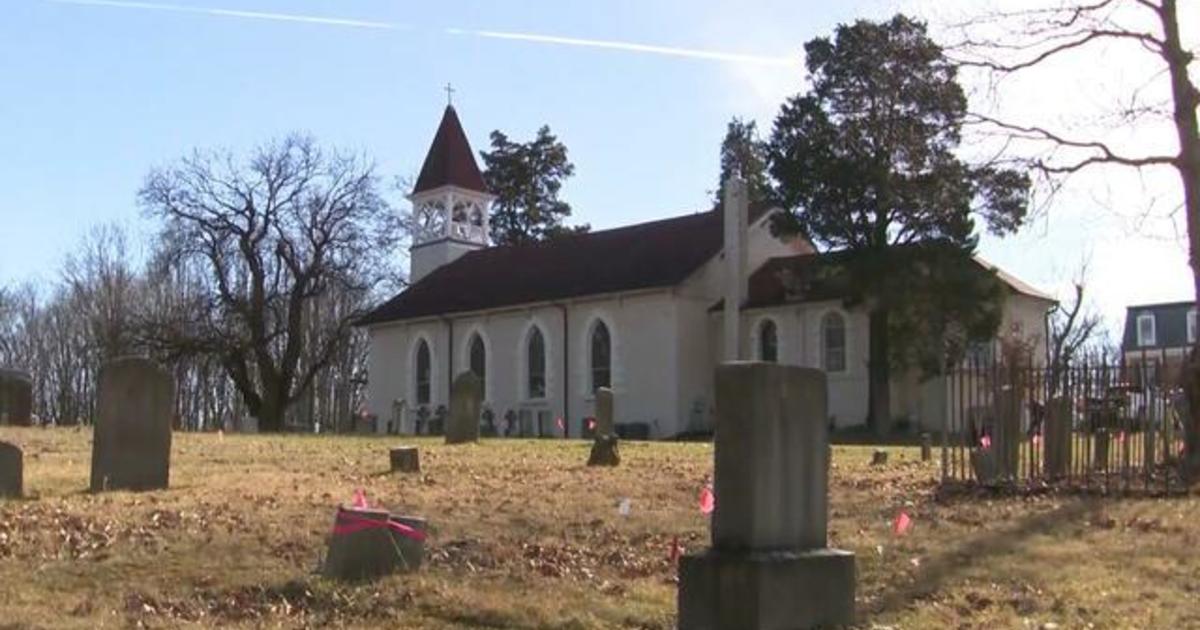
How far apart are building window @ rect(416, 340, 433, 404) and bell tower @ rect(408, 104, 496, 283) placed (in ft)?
17.8

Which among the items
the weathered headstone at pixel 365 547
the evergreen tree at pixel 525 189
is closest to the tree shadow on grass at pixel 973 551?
the weathered headstone at pixel 365 547

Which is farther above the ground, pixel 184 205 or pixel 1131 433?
pixel 184 205

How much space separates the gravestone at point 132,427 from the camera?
13898 millimetres

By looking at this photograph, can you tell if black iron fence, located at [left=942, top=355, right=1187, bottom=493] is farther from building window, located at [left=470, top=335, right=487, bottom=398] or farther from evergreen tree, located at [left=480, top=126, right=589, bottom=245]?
evergreen tree, located at [left=480, top=126, right=589, bottom=245]

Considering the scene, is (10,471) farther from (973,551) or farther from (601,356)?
(601,356)

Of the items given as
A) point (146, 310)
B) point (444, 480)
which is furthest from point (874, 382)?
point (146, 310)

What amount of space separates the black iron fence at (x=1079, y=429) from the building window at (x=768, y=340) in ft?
95.3

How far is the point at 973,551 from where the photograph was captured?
10805 millimetres

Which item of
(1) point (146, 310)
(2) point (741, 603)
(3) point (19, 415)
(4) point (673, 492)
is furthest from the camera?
(1) point (146, 310)

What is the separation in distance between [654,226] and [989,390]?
35.4m

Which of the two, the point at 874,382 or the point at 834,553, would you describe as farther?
the point at 874,382

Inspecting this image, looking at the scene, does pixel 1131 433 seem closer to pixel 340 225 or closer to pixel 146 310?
pixel 340 225

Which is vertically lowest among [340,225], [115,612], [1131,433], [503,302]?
[115,612]

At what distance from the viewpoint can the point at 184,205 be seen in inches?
2226
